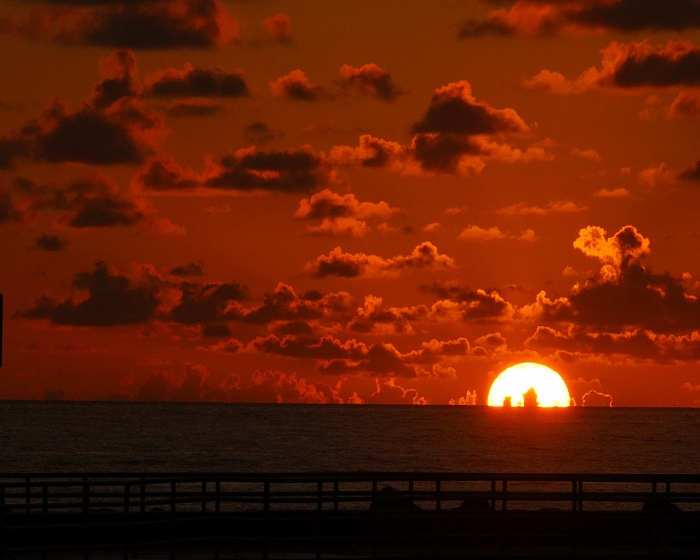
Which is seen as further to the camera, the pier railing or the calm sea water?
the calm sea water

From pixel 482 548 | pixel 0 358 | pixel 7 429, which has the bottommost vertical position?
pixel 482 548

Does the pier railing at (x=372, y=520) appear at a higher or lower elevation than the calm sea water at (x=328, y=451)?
lower

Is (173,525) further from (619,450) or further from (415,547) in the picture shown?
(619,450)

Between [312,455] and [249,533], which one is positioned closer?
[249,533]

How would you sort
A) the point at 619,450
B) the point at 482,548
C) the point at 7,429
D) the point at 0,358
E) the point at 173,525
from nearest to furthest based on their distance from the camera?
the point at 0,358
the point at 173,525
the point at 482,548
the point at 619,450
the point at 7,429

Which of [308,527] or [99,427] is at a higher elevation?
[99,427]

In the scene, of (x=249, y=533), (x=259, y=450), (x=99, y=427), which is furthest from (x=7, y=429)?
(x=249, y=533)

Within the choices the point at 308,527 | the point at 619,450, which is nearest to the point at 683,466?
the point at 619,450

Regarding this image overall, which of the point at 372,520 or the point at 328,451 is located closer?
the point at 372,520

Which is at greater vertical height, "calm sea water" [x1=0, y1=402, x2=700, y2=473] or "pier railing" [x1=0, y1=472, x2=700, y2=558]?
"calm sea water" [x1=0, y1=402, x2=700, y2=473]

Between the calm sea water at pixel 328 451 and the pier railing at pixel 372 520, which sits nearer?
the pier railing at pixel 372 520

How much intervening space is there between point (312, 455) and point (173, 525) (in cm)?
8135

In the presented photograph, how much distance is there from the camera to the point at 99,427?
510 feet

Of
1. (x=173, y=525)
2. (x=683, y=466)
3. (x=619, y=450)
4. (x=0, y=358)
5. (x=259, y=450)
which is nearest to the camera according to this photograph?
(x=0, y=358)
